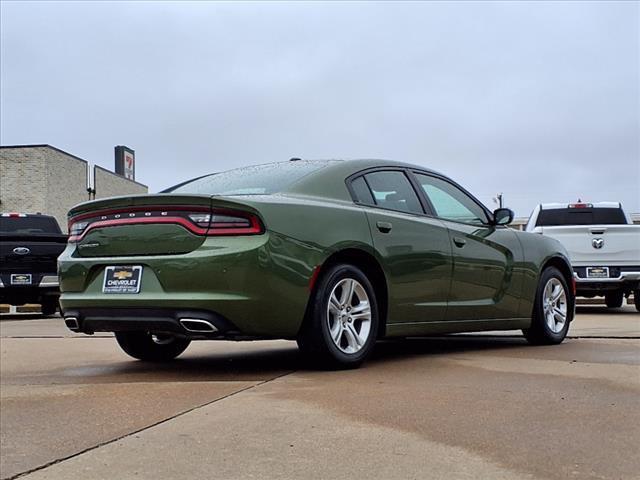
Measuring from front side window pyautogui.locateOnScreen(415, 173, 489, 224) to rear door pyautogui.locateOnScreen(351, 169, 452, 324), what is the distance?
0.22 m

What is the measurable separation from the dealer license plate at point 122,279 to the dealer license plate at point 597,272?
8.85 metres

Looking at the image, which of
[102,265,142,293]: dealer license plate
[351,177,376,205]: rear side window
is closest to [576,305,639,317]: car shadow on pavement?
[351,177,376,205]: rear side window

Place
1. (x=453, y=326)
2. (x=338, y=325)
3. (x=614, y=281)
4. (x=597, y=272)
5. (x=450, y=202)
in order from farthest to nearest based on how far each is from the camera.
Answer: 1. (x=597, y=272)
2. (x=614, y=281)
3. (x=450, y=202)
4. (x=453, y=326)
5. (x=338, y=325)

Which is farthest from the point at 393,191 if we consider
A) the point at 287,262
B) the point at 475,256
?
the point at 287,262

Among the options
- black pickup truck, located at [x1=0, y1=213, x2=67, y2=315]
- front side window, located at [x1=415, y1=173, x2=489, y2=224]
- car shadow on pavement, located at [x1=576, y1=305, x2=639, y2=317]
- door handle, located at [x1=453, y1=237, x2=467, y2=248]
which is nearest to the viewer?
door handle, located at [x1=453, y1=237, x2=467, y2=248]

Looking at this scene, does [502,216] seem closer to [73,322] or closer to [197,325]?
[197,325]

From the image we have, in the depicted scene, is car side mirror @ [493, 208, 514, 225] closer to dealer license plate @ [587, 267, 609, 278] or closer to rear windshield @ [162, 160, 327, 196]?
rear windshield @ [162, 160, 327, 196]

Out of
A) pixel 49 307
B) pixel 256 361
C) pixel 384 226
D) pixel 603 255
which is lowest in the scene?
pixel 49 307

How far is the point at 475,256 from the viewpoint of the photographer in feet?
21.5

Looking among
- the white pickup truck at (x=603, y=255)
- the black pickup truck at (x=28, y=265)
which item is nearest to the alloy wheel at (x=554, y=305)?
the white pickup truck at (x=603, y=255)

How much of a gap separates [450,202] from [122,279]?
9.34 ft

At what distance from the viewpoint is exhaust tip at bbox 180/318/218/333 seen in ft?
16.0

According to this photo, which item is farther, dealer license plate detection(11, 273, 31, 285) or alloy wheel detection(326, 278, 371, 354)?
dealer license plate detection(11, 273, 31, 285)

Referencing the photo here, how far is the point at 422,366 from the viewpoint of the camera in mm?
5660
